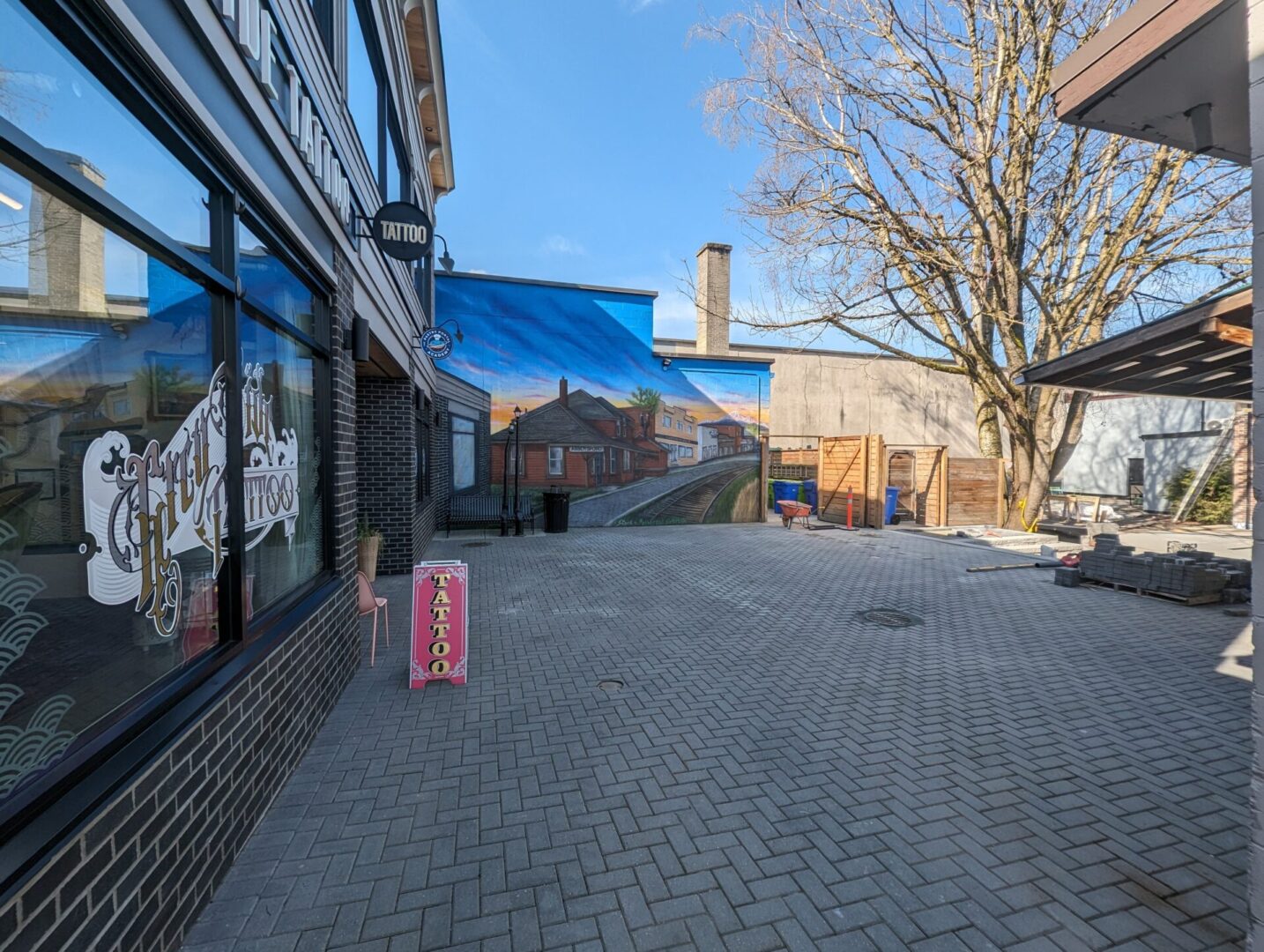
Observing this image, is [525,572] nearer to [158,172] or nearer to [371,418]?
[371,418]

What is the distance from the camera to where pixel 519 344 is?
15109 mm

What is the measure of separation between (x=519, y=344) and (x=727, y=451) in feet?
21.8

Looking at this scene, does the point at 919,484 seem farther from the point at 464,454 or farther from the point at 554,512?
the point at 464,454

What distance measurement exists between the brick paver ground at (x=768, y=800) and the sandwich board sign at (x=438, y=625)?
6.3 inches

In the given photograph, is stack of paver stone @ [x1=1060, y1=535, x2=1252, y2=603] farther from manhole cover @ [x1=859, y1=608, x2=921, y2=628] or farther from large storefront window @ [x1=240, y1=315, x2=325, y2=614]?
large storefront window @ [x1=240, y1=315, x2=325, y2=614]

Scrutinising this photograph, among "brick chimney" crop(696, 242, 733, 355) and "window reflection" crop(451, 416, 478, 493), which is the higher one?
"brick chimney" crop(696, 242, 733, 355)

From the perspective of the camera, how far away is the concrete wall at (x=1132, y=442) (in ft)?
64.1

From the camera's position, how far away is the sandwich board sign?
15.0 feet

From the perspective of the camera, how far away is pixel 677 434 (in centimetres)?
1623

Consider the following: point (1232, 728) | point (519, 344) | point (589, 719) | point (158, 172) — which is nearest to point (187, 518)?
point (158, 172)

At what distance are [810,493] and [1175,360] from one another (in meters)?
12.7

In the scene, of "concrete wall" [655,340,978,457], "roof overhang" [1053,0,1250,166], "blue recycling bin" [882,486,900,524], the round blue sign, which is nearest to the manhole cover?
"roof overhang" [1053,0,1250,166]

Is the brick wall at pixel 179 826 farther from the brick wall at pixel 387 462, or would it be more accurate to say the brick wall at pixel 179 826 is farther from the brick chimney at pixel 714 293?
A: the brick chimney at pixel 714 293

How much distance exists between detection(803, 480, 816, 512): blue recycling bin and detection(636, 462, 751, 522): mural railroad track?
2710 millimetres
